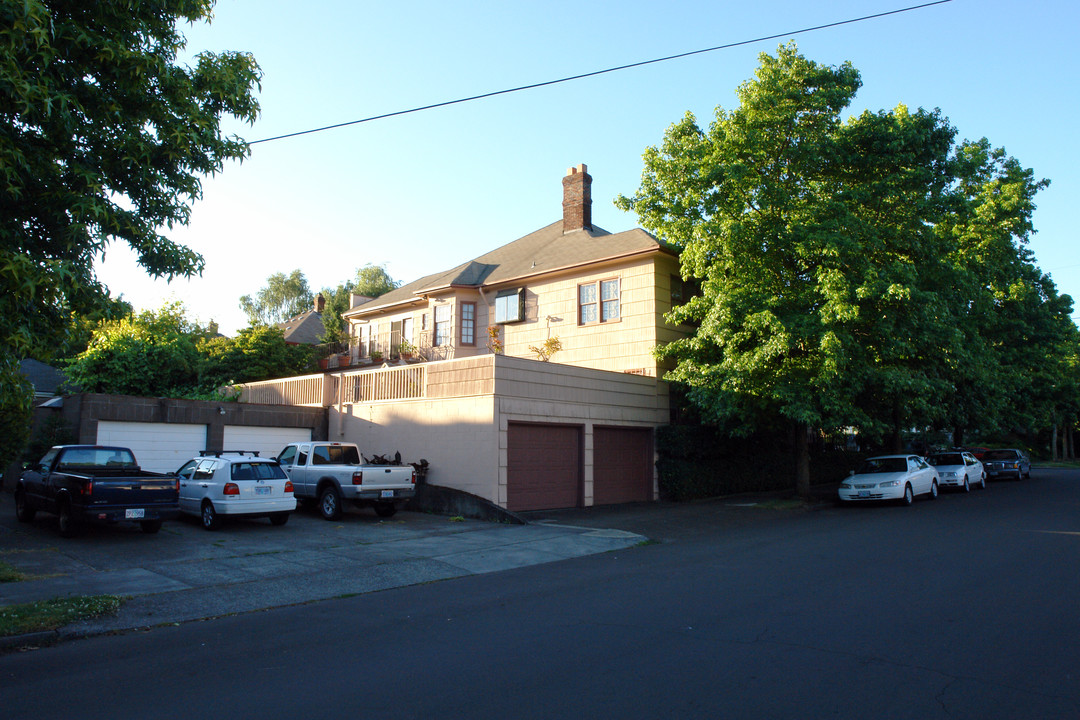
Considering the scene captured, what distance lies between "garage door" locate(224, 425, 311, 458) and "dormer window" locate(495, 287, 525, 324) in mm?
7534

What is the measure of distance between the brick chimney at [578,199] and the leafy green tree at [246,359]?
12.9 meters

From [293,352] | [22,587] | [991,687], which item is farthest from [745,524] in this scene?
[293,352]

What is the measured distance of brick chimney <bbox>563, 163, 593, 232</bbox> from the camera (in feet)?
90.0

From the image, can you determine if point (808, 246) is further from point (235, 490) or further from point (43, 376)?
point (43, 376)

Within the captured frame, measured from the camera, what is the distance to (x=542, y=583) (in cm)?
1049

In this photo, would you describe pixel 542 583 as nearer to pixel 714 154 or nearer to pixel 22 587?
pixel 22 587

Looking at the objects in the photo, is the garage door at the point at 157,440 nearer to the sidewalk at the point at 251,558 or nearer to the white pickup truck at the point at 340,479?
the sidewalk at the point at 251,558

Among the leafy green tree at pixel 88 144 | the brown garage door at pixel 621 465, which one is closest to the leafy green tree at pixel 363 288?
the brown garage door at pixel 621 465

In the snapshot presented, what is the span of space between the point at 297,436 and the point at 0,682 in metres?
16.4

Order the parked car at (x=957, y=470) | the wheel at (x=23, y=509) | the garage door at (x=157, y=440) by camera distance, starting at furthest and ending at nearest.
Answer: the parked car at (x=957, y=470) → the garage door at (x=157, y=440) → the wheel at (x=23, y=509)

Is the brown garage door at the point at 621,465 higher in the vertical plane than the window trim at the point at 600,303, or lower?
lower

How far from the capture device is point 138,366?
27.3 metres

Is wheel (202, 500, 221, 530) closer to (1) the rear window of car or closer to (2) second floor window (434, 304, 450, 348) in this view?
(1) the rear window of car

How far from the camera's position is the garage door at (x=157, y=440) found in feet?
60.4
